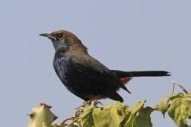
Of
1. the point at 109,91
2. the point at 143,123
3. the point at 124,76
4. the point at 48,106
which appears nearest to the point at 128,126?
the point at 143,123

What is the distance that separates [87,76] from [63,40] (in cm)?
85

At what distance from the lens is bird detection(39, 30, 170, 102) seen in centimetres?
738

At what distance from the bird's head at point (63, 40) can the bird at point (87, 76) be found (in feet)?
0.46

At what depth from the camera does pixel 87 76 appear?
7.55m

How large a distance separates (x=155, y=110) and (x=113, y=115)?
180 mm

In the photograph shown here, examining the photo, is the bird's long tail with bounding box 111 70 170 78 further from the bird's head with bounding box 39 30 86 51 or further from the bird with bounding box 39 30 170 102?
the bird's head with bounding box 39 30 86 51

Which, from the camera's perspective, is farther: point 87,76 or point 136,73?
point 136,73

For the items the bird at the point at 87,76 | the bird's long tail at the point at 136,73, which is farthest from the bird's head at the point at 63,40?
the bird's long tail at the point at 136,73

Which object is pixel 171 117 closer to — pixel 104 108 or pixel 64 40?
pixel 104 108

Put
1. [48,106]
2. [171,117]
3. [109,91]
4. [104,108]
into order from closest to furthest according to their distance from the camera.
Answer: [171,117], [104,108], [48,106], [109,91]

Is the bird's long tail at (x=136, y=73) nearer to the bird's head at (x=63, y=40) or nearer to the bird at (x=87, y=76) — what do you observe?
the bird at (x=87, y=76)

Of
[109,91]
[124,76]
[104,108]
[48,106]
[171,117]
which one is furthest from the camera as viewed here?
[124,76]

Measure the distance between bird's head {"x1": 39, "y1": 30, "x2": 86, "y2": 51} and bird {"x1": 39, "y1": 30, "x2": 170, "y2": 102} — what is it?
14 centimetres

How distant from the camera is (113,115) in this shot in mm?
2422
